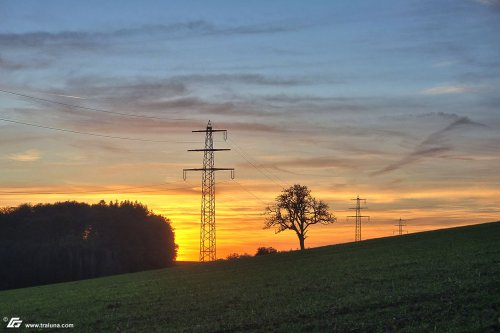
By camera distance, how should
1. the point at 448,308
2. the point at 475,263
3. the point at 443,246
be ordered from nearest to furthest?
the point at 448,308
the point at 475,263
the point at 443,246

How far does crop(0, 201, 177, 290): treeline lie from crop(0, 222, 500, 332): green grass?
76.5m

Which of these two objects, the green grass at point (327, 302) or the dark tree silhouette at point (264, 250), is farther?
the dark tree silhouette at point (264, 250)

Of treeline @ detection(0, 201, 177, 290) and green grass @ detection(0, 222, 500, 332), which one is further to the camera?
treeline @ detection(0, 201, 177, 290)

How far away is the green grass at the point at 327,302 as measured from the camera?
2883cm

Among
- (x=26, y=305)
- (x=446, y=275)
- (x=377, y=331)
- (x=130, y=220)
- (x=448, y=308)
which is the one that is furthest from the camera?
(x=130, y=220)

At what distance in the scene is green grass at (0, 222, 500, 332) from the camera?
28.8 meters

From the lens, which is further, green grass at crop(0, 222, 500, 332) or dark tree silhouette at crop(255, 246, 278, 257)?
dark tree silhouette at crop(255, 246, 278, 257)

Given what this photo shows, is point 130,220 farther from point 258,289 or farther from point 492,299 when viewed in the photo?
point 492,299

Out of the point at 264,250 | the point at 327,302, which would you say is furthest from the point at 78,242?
the point at 327,302

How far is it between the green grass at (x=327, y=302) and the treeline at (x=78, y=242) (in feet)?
251

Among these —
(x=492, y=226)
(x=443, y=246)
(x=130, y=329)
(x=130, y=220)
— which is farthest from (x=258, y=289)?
(x=130, y=220)

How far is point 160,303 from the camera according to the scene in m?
46.2

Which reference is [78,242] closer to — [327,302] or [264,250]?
[264,250]

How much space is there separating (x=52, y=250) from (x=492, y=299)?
4657 inches
